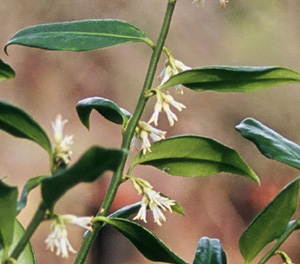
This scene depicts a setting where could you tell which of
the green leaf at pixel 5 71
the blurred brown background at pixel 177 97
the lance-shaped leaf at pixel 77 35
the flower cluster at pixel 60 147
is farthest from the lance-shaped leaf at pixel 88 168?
the blurred brown background at pixel 177 97

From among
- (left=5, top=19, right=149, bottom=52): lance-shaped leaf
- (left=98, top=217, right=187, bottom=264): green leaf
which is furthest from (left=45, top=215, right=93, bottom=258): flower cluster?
(left=5, top=19, right=149, bottom=52): lance-shaped leaf

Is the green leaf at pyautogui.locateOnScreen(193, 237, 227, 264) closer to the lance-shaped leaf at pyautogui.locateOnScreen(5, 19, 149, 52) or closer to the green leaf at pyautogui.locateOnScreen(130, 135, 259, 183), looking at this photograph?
the green leaf at pyautogui.locateOnScreen(130, 135, 259, 183)

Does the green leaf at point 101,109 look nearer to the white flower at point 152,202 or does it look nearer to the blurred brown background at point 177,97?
the white flower at point 152,202

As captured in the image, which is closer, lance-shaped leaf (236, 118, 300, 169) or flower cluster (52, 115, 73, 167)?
flower cluster (52, 115, 73, 167)

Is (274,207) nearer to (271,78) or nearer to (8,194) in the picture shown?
(271,78)

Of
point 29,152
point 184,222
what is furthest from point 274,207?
point 29,152

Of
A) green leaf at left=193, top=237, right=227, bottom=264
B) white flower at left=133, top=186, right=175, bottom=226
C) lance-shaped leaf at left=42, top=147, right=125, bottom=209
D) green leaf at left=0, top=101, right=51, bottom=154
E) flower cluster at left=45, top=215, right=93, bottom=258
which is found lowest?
green leaf at left=193, top=237, right=227, bottom=264
